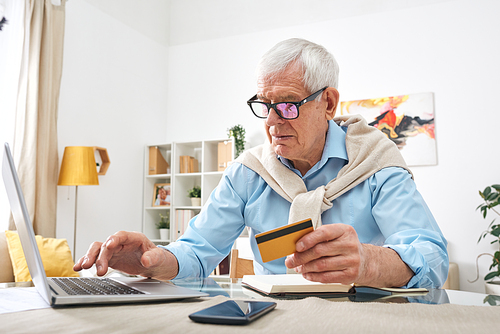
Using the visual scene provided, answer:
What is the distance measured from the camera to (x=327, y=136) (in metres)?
1.30

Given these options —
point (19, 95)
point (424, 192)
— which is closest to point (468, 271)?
point (424, 192)

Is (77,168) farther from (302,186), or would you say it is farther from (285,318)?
(285,318)

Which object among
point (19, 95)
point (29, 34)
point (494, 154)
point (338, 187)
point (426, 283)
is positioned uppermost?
point (29, 34)

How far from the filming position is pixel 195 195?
4199 millimetres

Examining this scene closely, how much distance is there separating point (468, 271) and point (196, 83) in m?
3.38

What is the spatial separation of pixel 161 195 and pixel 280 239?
154 inches

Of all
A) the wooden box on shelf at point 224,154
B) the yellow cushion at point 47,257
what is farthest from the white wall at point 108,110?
the wooden box on shelf at point 224,154

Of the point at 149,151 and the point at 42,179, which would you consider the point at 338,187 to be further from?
the point at 149,151

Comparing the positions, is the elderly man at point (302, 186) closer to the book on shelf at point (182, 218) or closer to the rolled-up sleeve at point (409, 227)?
the rolled-up sleeve at point (409, 227)

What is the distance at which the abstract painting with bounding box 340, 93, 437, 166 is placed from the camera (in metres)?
3.61

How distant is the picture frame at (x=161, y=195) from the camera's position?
173 inches

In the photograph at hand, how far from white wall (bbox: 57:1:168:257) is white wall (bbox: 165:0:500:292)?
38.6 inches

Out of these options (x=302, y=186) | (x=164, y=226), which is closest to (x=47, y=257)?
(x=164, y=226)

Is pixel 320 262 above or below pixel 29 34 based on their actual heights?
below
